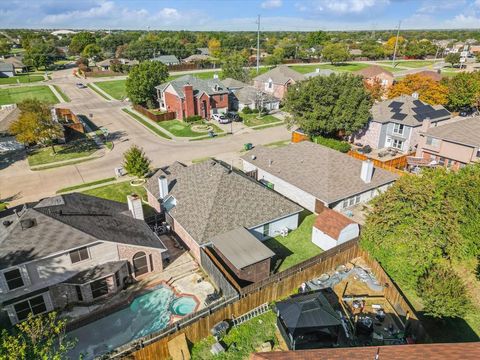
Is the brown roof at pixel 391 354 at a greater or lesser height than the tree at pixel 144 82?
lesser

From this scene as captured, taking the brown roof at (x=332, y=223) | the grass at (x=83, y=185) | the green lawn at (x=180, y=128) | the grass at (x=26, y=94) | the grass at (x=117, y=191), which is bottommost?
the grass at (x=83, y=185)

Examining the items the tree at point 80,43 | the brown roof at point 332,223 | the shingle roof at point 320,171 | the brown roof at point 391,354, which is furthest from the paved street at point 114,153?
the tree at point 80,43

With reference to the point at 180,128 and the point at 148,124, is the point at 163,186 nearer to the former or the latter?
the point at 180,128

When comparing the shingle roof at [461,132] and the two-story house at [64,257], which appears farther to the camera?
the shingle roof at [461,132]

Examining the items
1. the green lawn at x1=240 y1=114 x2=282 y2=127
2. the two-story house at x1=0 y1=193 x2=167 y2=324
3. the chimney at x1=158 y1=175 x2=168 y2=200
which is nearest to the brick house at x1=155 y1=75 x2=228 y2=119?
the green lawn at x1=240 y1=114 x2=282 y2=127

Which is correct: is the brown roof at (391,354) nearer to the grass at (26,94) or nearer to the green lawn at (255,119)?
the green lawn at (255,119)

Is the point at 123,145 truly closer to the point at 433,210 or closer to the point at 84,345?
the point at 84,345

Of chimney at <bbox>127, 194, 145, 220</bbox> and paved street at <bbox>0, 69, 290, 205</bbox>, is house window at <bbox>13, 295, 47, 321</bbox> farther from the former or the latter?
paved street at <bbox>0, 69, 290, 205</bbox>
